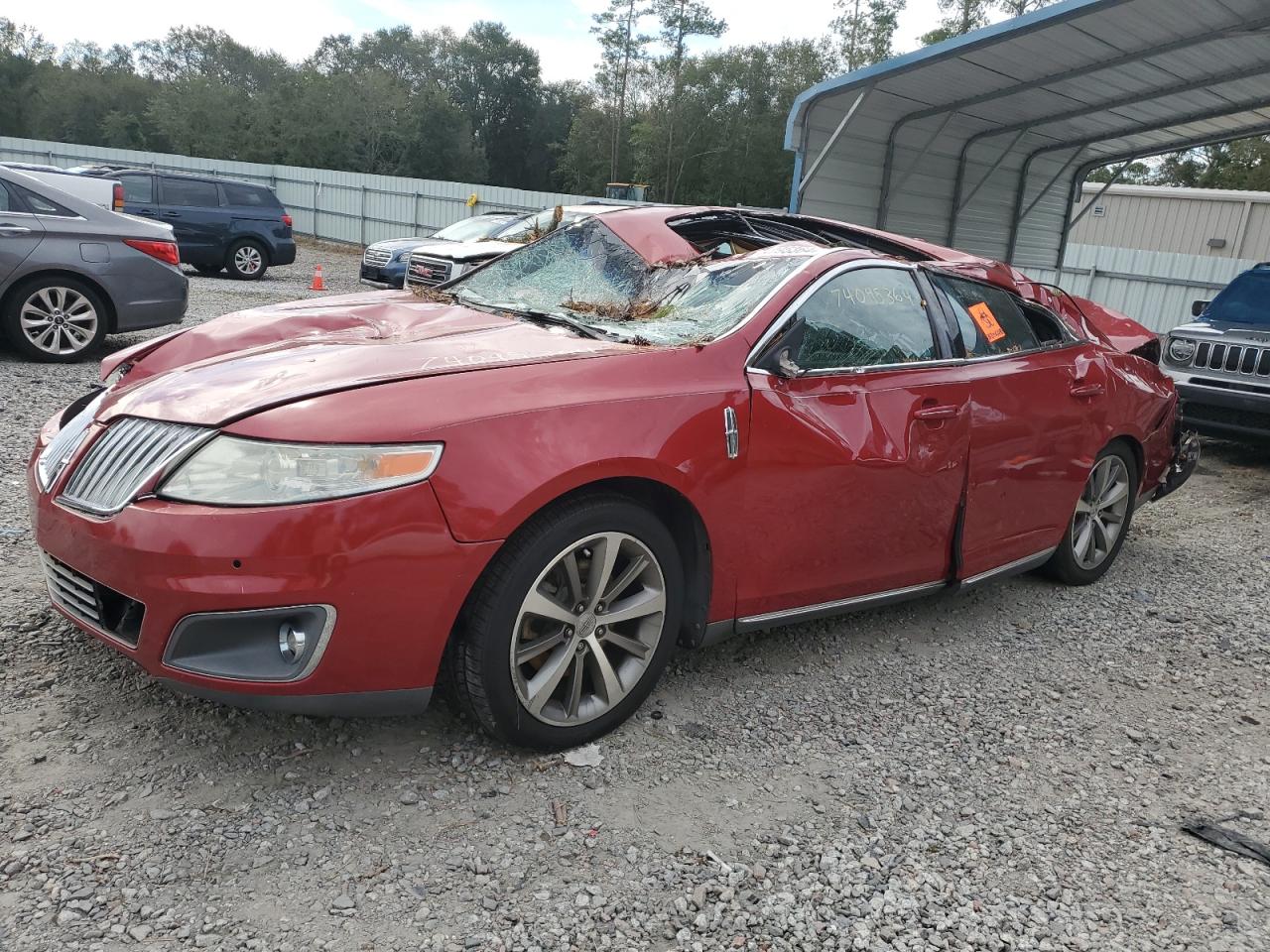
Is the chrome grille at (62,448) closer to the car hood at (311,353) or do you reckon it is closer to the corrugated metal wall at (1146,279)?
the car hood at (311,353)

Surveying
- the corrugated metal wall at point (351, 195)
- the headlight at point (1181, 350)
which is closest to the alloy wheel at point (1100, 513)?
the headlight at point (1181, 350)

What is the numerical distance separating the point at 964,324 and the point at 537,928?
9.37 ft

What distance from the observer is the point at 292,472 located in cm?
239

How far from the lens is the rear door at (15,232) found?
7.32 m

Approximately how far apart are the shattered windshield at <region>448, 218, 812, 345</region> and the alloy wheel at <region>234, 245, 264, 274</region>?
13879 mm

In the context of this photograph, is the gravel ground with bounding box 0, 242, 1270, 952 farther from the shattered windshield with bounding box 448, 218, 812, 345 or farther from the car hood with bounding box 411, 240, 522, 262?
the car hood with bounding box 411, 240, 522, 262

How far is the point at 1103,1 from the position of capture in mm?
9359

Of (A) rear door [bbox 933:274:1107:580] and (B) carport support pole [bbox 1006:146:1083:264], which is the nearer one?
(A) rear door [bbox 933:274:1107:580]

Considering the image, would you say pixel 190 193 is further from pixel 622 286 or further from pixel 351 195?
pixel 622 286

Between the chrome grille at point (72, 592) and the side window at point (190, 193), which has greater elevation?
the side window at point (190, 193)

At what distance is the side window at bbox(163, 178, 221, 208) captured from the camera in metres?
16.1

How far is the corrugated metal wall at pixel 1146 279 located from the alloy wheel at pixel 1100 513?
1482 centimetres

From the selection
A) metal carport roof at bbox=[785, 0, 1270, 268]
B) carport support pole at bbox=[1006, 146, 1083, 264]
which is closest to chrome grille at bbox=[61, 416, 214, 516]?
metal carport roof at bbox=[785, 0, 1270, 268]

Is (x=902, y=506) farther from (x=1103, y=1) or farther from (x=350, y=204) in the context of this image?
(x=350, y=204)
